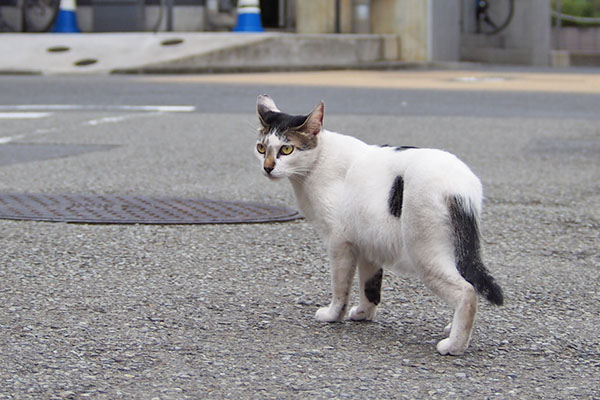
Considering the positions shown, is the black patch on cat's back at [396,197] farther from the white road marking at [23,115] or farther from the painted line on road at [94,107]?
the painted line on road at [94,107]

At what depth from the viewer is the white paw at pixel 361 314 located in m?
3.58

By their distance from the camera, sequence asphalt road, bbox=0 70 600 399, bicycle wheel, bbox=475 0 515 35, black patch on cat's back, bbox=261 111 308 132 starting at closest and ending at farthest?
asphalt road, bbox=0 70 600 399, black patch on cat's back, bbox=261 111 308 132, bicycle wheel, bbox=475 0 515 35

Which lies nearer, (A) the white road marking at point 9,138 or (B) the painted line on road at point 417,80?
(A) the white road marking at point 9,138

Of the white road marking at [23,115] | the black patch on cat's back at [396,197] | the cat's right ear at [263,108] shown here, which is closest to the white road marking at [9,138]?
the white road marking at [23,115]

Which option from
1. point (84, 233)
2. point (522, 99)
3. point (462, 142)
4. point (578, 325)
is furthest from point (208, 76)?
point (578, 325)

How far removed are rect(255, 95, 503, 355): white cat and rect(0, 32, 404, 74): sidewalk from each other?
1595 cm

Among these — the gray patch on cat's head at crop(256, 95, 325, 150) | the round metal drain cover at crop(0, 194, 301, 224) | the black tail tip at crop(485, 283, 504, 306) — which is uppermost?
the gray patch on cat's head at crop(256, 95, 325, 150)

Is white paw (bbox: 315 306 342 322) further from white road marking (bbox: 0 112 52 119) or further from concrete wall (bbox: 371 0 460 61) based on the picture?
concrete wall (bbox: 371 0 460 61)

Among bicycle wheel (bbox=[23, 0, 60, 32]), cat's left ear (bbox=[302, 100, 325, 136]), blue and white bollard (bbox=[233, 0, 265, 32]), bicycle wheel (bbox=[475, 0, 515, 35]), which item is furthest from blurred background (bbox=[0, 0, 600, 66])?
cat's left ear (bbox=[302, 100, 325, 136])

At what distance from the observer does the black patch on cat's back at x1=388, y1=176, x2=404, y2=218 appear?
3.24 metres

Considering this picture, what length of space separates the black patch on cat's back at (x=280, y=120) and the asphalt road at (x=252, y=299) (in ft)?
2.18

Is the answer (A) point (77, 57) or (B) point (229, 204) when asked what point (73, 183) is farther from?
(A) point (77, 57)

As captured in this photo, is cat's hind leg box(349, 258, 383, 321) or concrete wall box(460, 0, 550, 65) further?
concrete wall box(460, 0, 550, 65)

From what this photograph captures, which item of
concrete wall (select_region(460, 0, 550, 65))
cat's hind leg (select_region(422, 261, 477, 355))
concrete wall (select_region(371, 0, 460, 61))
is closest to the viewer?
cat's hind leg (select_region(422, 261, 477, 355))
